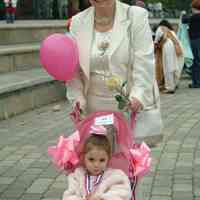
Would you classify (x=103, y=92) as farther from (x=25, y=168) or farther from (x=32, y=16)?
(x=32, y=16)

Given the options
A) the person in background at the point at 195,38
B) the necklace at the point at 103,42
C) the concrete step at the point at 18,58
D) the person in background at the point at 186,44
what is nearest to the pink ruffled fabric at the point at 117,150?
the necklace at the point at 103,42

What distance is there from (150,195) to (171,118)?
13.5ft

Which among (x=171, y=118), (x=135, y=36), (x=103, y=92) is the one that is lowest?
(x=171, y=118)

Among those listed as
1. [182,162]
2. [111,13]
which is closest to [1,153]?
[182,162]

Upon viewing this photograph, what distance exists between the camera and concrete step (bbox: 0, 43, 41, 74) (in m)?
12.1

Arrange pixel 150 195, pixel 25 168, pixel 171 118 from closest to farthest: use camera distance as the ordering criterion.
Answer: pixel 150 195 → pixel 25 168 → pixel 171 118

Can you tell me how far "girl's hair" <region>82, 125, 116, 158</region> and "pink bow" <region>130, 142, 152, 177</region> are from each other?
21cm

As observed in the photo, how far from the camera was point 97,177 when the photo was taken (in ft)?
13.0

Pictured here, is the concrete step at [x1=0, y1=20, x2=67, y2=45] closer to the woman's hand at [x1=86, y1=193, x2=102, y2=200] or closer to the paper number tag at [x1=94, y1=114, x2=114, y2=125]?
the paper number tag at [x1=94, y1=114, x2=114, y2=125]

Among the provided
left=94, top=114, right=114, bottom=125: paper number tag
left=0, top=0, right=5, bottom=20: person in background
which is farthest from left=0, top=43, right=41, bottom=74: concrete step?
left=94, top=114, right=114, bottom=125: paper number tag

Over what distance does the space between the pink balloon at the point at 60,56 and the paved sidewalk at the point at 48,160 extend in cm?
202

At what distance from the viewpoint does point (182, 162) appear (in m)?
7.07

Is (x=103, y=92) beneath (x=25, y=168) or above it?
above

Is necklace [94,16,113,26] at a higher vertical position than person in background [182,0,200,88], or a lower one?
higher
